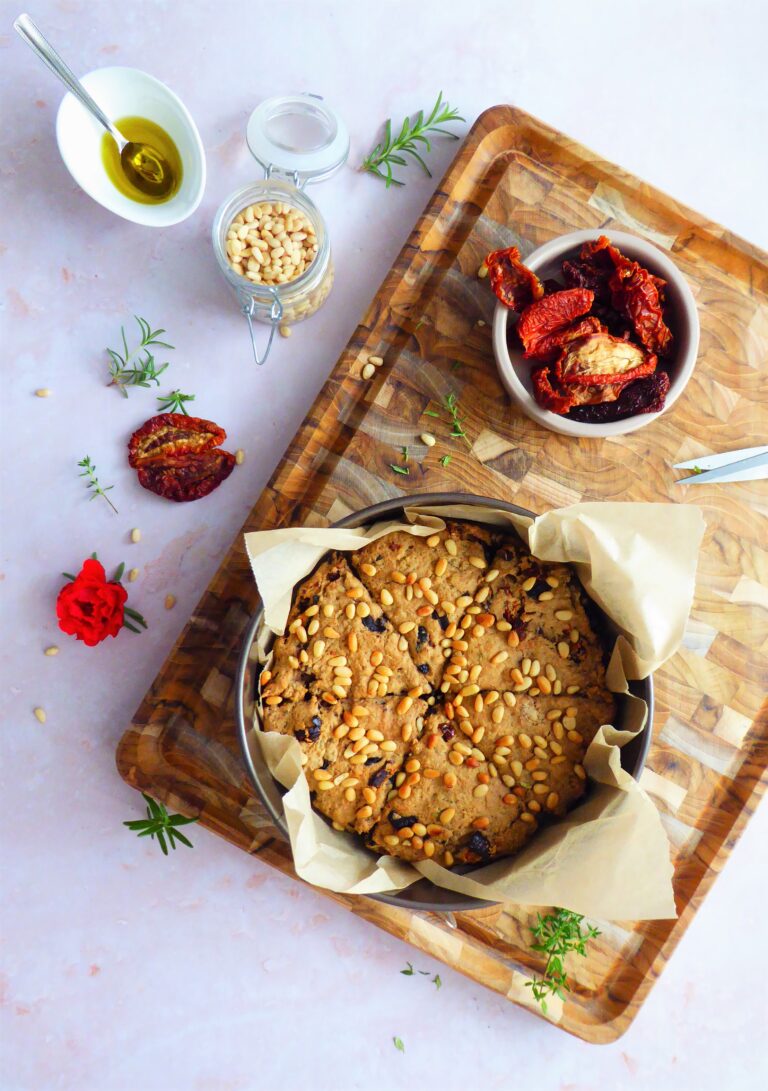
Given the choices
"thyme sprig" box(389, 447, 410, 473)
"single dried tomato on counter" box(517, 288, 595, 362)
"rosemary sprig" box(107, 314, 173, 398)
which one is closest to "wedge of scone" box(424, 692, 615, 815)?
"thyme sprig" box(389, 447, 410, 473)

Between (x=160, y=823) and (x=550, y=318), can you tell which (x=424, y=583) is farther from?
(x=160, y=823)

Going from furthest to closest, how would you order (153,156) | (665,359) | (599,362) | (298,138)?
(298,138)
(153,156)
(665,359)
(599,362)

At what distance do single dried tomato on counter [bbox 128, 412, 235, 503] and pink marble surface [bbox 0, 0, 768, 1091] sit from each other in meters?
0.07

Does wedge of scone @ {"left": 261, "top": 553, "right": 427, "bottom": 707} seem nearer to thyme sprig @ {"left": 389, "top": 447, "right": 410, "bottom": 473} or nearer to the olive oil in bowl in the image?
thyme sprig @ {"left": 389, "top": 447, "right": 410, "bottom": 473}

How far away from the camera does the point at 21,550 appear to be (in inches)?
103

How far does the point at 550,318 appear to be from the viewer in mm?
2279

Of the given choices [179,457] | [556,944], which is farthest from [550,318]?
[556,944]

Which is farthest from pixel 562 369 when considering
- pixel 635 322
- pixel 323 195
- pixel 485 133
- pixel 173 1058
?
pixel 173 1058

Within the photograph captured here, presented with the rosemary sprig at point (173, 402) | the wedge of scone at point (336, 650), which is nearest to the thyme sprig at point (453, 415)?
the wedge of scone at point (336, 650)

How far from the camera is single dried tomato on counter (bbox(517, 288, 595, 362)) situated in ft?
7.45

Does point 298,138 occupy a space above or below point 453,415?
above

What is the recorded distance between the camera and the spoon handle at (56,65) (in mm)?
2299

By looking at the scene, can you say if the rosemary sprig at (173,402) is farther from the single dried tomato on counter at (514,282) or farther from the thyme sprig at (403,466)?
the single dried tomato on counter at (514,282)

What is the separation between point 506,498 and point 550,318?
1.76 ft
